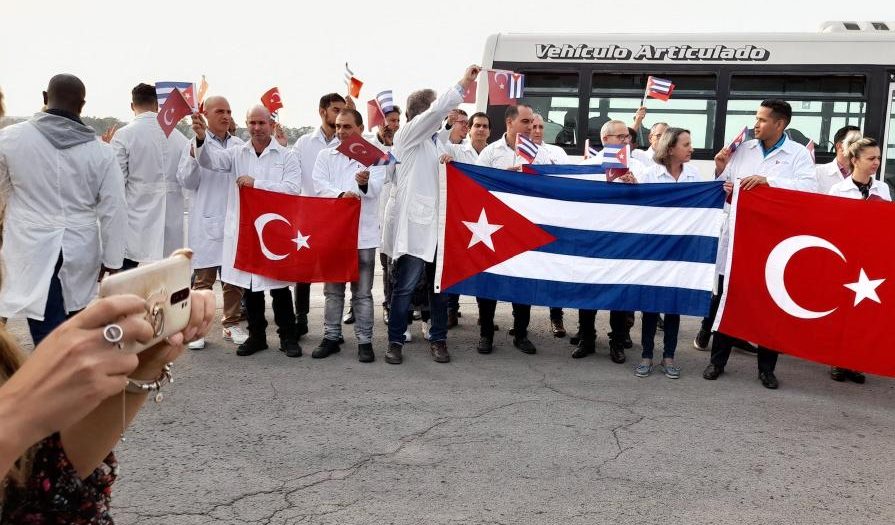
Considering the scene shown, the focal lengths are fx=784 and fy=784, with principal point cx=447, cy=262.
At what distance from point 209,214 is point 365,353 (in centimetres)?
195

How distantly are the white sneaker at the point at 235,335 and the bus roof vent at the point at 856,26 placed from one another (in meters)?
9.54

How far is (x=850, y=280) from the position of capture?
18.9 ft

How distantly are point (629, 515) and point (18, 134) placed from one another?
407 cm

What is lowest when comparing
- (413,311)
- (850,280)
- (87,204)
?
(413,311)

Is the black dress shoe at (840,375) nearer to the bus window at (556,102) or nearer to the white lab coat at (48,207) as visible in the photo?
the white lab coat at (48,207)

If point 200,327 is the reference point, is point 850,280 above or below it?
below

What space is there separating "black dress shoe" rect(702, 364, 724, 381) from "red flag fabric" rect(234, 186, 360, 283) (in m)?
3.00

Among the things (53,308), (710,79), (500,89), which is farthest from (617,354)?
(710,79)

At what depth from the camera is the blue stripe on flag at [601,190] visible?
641cm

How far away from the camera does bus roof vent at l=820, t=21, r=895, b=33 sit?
38.0ft

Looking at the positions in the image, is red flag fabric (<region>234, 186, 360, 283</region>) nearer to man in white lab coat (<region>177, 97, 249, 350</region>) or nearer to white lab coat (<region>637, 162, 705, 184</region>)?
man in white lab coat (<region>177, 97, 249, 350</region>)

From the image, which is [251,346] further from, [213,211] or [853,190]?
[853,190]

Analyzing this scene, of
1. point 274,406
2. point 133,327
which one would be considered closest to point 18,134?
point 274,406

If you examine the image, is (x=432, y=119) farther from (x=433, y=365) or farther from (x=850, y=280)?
(x=850, y=280)
